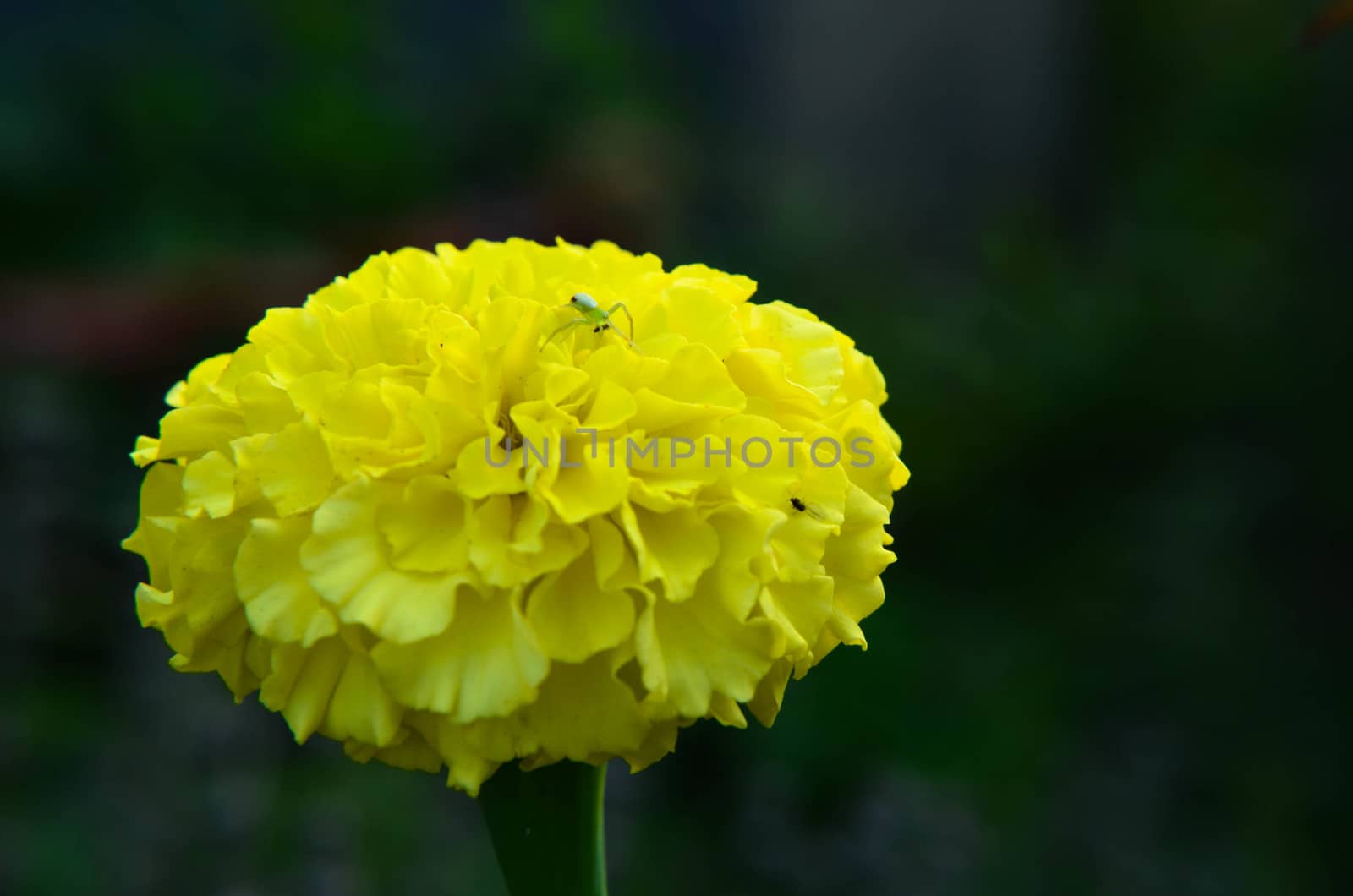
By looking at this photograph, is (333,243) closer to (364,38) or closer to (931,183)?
(364,38)

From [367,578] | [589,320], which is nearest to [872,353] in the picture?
[589,320]

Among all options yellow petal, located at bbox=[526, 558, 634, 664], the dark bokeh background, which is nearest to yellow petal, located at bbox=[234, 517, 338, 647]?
yellow petal, located at bbox=[526, 558, 634, 664]

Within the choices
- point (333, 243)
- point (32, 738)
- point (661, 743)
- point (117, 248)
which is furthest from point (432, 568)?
point (117, 248)

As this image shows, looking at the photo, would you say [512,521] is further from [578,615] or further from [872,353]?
[872,353]

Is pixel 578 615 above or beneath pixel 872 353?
above

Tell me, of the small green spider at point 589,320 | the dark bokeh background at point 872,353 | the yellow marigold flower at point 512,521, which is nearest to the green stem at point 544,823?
the yellow marigold flower at point 512,521

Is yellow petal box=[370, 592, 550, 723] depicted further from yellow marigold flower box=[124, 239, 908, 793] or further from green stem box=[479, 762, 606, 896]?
green stem box=[479, 762, 606, 896]

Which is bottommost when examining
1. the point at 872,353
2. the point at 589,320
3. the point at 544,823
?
the point at 872,353
